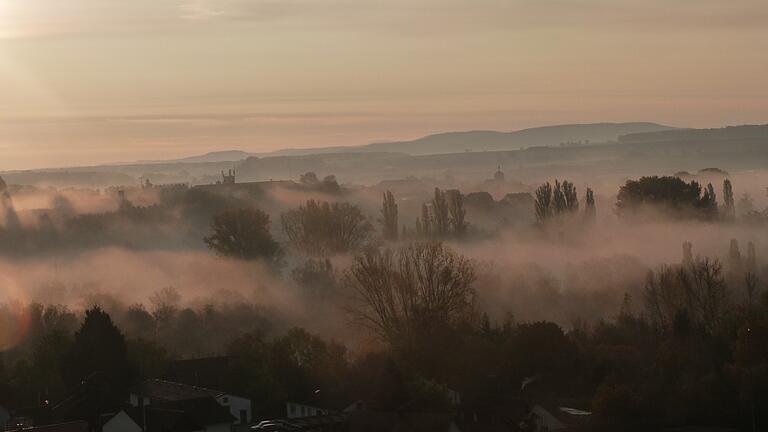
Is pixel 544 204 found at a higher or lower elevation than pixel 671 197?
lower

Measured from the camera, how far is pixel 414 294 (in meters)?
75.4

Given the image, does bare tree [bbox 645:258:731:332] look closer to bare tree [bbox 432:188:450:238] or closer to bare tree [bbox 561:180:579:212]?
bare tree [bbox 561:180:579:212]

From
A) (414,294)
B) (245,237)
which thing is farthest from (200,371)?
(245,237)

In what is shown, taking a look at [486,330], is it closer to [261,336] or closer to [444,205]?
[261,336]

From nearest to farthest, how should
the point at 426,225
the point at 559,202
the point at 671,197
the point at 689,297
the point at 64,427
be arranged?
the point at 64,427 < the point at 689,297 < the point at 671,197 < the point at 426,225 < the point at 559,202

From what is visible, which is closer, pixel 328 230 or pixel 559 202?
pixel 328 230

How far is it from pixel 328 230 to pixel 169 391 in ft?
195

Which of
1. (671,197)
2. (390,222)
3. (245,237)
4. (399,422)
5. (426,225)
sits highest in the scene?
(671,197)

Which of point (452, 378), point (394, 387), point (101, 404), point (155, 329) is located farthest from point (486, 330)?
point (155, 329)

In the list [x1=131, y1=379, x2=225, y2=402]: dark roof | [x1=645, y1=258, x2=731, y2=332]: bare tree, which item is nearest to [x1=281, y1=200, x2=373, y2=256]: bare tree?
[x1=645, y1=258, x2=731, y2=332]: bare tree

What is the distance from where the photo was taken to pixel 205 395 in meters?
61.9

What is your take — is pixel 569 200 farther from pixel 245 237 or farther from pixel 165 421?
pixel 165 421

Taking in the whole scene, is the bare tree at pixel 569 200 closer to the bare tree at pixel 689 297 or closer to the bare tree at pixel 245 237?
the bare tree at pixel 245 237

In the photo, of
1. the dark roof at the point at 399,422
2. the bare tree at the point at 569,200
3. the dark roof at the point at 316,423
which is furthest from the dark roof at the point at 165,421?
the bare tree at the point at 569,200
